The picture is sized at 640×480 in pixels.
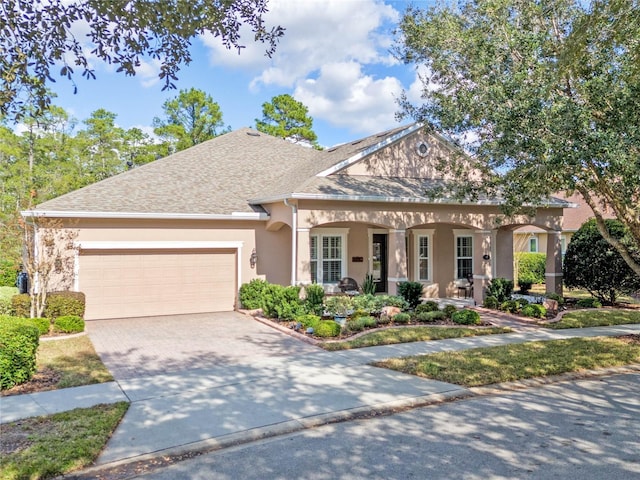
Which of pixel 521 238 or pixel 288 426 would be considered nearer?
pixel 288 426

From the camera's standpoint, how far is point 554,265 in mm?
16672

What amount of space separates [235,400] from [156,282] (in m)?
8.60

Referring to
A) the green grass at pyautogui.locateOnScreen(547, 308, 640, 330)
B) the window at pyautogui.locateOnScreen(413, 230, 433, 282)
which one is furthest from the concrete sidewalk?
the window at pyautogui.locateOnScreen(413, 230, 433, 282)

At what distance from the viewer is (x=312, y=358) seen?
29.8ft

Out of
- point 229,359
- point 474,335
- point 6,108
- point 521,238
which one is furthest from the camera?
point 521,238

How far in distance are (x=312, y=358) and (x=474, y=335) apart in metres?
4.39

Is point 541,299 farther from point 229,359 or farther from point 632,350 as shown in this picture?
point 229,359

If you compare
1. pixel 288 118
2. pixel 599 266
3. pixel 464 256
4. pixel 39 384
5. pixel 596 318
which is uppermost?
pixel 288 118

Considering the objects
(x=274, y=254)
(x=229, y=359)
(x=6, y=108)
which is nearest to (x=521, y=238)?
(x=274, y=254)

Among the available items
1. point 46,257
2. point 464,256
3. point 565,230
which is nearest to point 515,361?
point 464,256

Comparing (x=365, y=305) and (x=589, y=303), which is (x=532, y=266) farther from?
(x=365, y=305)

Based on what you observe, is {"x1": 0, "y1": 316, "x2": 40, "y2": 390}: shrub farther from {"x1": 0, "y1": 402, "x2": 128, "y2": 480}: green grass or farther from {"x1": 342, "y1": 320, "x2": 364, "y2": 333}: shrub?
{"x1": 342, "y1": 320, "x2": 364, "y2": 333}: shrub

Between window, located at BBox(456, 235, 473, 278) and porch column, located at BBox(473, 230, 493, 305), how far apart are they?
2.47m

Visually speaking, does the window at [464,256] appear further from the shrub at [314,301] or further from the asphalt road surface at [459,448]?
the asphalt road surface at [459,448]
